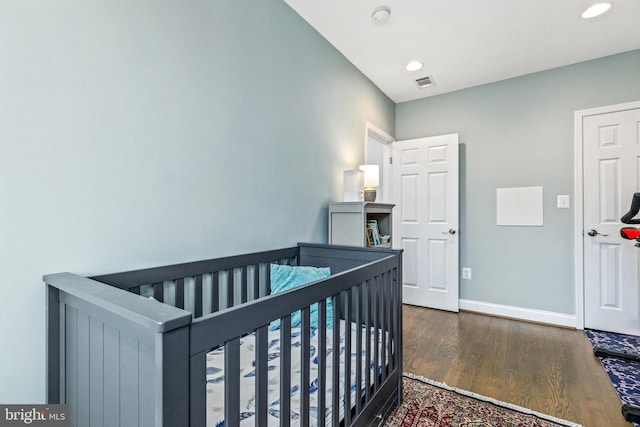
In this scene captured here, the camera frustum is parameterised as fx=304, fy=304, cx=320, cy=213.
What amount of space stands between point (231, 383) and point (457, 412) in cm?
147

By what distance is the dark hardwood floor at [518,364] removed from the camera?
172 centimetres

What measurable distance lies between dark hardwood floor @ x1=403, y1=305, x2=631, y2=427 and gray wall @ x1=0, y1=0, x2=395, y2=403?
1.41m

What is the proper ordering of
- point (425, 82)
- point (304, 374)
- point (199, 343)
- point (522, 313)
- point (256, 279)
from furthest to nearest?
1. point (425, 82)
2. point (522, 313)
3. point (256, 279)
4. point (304, 374)
5. point (199, 343)

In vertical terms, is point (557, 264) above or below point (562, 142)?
below

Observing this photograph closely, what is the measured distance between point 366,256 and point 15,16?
5.90 feet

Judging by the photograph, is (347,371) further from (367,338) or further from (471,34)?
(471,34)

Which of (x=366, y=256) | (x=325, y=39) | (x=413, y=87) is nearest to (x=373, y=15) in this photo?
(x=325, y=39)

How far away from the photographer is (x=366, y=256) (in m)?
1.87

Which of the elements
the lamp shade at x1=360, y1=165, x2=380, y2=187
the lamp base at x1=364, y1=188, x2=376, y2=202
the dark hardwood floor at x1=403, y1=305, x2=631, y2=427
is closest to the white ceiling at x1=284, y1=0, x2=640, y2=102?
the lamp shade at x1=360, y1=165, x2=380, y2=187

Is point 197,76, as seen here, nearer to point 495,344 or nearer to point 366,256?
point 366,256

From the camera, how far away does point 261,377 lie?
797 millimetres

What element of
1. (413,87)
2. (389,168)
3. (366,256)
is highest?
(413,87)

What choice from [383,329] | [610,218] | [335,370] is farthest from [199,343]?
[610,218]

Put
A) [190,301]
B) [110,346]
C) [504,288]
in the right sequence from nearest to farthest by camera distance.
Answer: [110,346], [190,301], [504,288]
